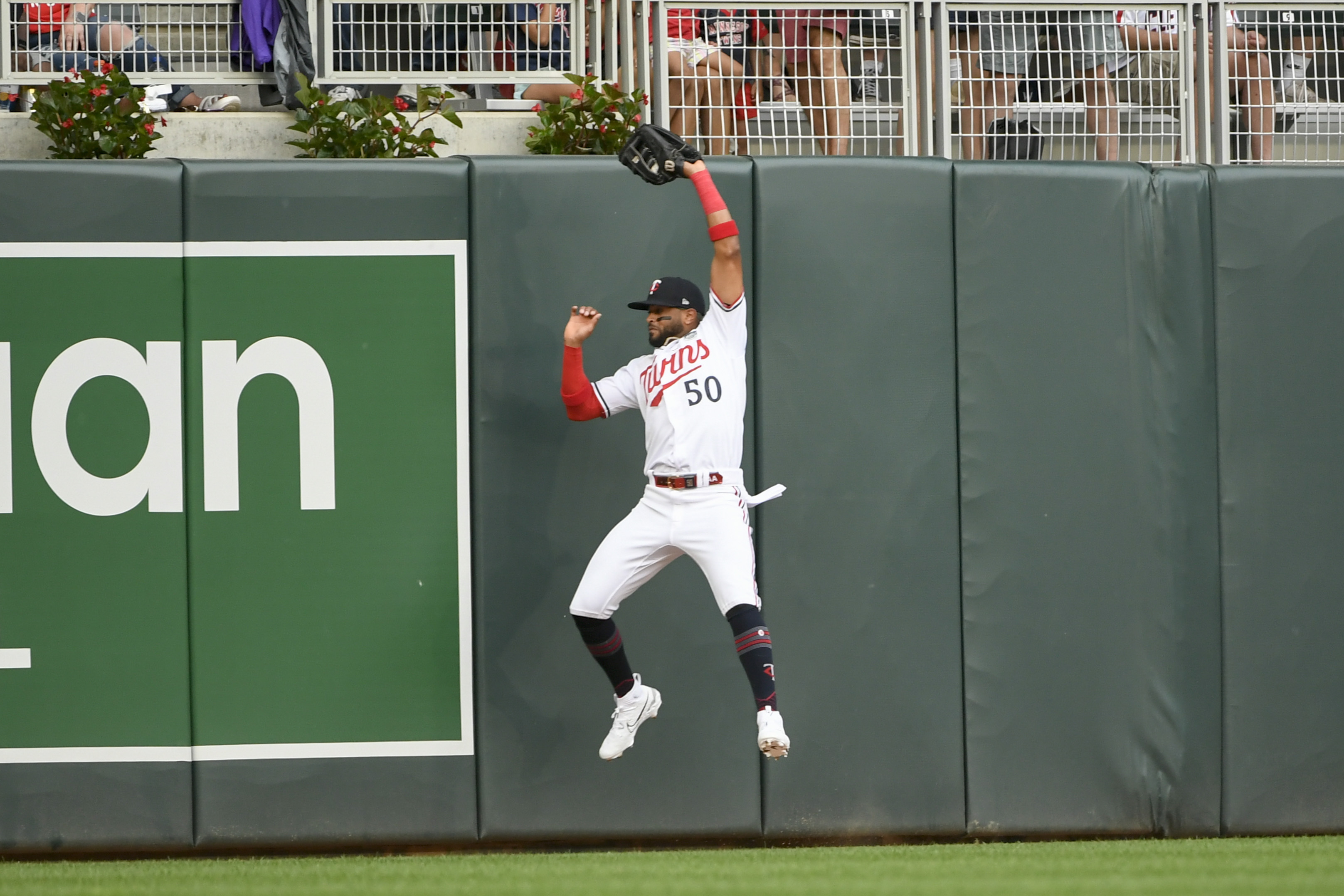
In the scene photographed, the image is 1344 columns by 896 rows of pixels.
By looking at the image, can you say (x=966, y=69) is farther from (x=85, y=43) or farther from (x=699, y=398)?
(x=85, y=43)

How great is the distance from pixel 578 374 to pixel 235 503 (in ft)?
4.72

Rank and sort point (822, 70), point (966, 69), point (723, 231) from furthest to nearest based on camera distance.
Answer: point (966, 69) < point (822, 70) < point (723, 231)

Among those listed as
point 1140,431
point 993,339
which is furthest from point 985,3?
point 1140,431

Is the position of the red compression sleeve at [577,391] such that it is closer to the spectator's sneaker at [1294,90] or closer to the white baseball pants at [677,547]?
the white baseball pants at [677,547]

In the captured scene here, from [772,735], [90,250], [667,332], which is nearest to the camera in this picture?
[772,735]

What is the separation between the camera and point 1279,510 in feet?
17.7

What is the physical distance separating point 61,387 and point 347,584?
1302 millimetres

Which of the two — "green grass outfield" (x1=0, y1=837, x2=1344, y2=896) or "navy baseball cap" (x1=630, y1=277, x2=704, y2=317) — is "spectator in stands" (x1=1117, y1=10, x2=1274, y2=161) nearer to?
"navy baseball cap" (x1=630, y1=277, x2=704, y2=317)

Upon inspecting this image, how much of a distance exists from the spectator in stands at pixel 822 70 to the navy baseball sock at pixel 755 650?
2.21m

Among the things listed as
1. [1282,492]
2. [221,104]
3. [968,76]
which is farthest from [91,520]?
[1282,492]

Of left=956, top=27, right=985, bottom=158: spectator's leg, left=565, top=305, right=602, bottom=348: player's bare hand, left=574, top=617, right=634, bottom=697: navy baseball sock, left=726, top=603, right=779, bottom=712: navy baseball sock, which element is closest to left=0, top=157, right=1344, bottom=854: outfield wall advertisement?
left=574, top=617, right=634, bottom=697: navy baseball sock

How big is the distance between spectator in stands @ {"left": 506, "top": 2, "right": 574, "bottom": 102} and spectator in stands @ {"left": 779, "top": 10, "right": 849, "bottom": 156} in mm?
969

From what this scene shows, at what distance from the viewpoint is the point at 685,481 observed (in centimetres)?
483

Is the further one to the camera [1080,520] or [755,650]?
[1080,520]
